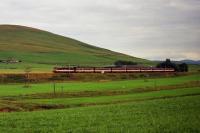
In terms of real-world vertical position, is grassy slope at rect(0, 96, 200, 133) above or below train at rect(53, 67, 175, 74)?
below

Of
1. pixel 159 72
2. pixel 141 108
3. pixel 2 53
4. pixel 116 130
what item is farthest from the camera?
pixel 2 53

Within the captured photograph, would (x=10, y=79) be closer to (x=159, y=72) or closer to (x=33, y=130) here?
(x=159, y=72)

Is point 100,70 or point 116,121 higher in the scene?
point 100,70

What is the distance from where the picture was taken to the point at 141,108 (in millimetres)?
38031

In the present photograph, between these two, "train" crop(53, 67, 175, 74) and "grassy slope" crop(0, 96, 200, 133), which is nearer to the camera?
"grassy slope" crop(0, 96, 200, 133)

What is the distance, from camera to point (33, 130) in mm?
27750

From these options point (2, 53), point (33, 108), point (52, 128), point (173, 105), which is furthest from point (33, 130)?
point (2, 53)

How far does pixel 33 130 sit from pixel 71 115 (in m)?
7.17

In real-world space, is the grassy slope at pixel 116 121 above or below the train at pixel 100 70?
below

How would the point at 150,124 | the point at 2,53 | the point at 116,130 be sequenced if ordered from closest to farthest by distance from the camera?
the point at 116,130 < the point at 150,124 < the point at 2,53

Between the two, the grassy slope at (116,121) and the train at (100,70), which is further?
the train at (100,70)

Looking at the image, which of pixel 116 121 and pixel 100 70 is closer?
pixel 116 121

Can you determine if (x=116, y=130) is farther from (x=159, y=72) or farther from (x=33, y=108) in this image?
(x=159, y=72)

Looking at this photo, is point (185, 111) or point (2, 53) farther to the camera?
point (2, 53)
